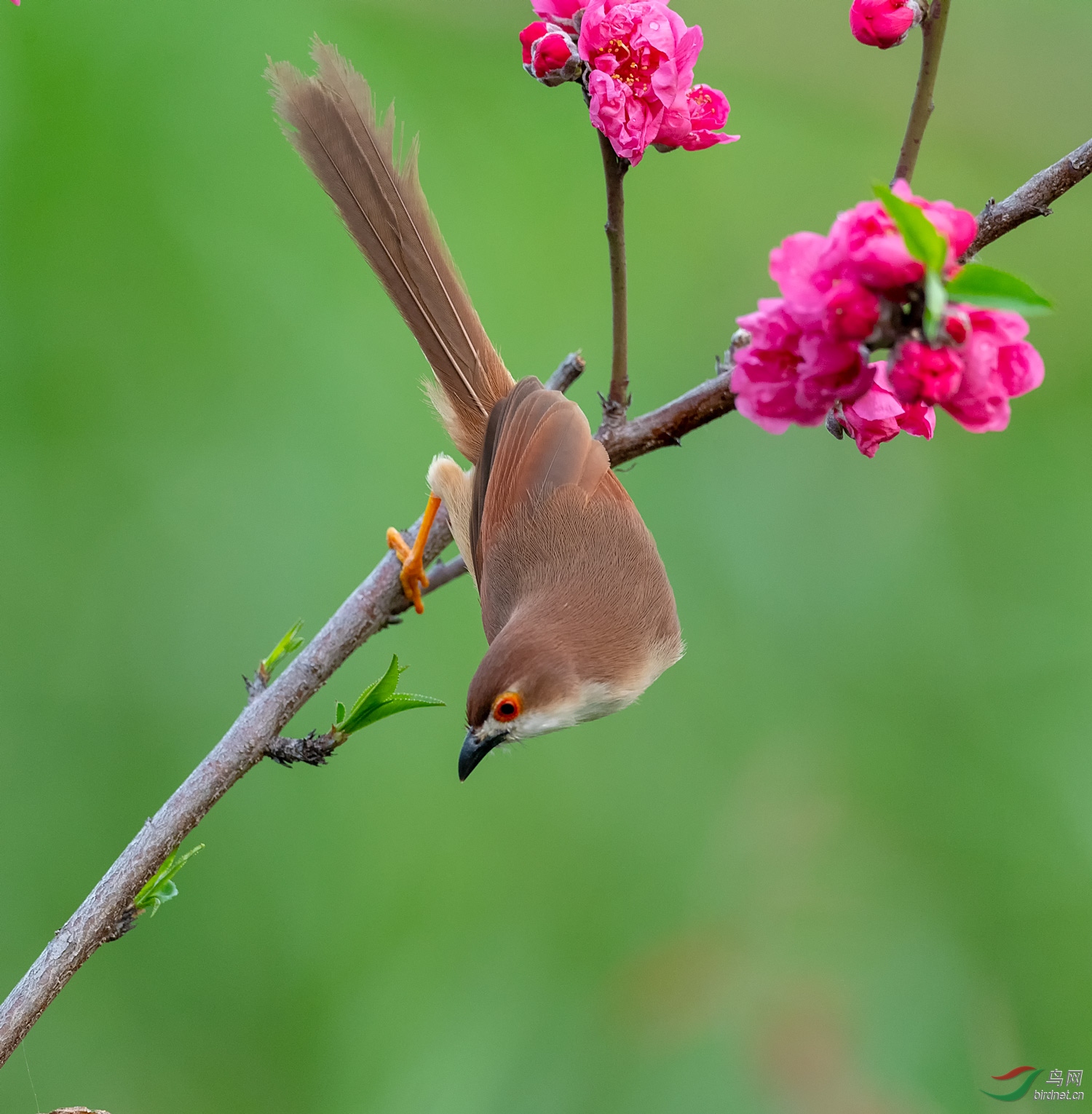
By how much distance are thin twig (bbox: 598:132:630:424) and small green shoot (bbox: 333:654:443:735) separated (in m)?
0.79

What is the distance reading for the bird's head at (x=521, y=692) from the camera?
2656 millimetres

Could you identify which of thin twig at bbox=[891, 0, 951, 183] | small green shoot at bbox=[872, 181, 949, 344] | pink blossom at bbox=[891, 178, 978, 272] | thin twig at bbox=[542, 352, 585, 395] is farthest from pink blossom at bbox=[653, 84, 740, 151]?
small green shoot at bbox=[872, 181, 949, 344]

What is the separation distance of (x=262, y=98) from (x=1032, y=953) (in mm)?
4743

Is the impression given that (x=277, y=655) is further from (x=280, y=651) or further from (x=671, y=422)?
(x=671, y=422)

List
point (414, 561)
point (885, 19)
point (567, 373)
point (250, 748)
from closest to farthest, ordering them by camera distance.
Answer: point (885, 19), point (250, 748), point (414, 561), point (567, 373)

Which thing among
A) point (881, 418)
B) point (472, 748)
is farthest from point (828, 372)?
point (472, 748)

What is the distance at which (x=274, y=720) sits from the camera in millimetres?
2270

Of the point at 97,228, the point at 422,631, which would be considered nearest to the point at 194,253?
the point at 97,228

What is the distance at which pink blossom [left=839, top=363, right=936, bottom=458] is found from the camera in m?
1.97

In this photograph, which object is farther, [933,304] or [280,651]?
[280,651]

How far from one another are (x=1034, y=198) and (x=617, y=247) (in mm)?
759

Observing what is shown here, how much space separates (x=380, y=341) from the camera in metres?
5.00

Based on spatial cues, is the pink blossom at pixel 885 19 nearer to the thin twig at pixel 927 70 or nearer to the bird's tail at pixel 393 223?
the thin twig at pixel 927 70

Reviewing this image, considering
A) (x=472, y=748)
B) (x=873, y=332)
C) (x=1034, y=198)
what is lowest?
(x=472, y=748)
